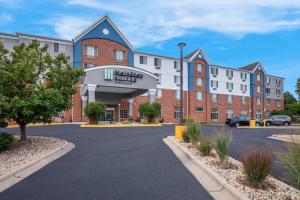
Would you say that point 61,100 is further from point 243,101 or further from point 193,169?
point 243,101

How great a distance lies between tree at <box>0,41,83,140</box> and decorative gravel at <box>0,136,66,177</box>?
112 cm

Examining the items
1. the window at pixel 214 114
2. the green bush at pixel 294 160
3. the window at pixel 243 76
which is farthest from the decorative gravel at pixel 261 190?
→ the window at pixel 243 76

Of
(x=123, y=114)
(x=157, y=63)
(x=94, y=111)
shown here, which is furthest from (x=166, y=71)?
(x=94, y=111)

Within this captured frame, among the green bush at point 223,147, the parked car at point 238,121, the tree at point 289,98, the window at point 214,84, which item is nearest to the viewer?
the green bush at point 223,147

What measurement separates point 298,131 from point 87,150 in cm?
903

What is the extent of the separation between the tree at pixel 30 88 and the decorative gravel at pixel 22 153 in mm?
1116

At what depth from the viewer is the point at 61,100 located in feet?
42.5

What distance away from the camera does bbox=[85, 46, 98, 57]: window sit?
1545 inches

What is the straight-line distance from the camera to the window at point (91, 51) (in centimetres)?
3925

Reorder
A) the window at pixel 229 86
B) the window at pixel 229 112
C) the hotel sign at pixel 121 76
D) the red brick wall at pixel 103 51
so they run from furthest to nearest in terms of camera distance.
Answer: the window at pixel 229 86 < the window at pixel 229 112 < the red brick wall at pixel 103 51 < the hotel sign at pixel 121 76

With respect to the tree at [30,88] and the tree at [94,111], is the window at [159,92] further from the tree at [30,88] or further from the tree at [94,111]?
the tree at [30,88]

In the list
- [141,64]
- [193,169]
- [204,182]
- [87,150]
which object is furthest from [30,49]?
[141,64]

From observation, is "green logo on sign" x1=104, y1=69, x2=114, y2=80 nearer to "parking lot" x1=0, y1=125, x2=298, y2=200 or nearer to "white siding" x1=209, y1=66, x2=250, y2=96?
"parking lot" x1=0, y1=125, x2=298, y2=200

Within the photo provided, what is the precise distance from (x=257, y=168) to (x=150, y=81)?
90.4 feet
